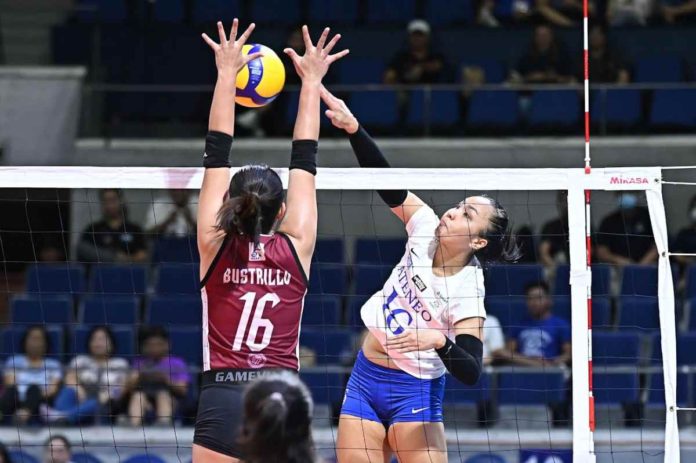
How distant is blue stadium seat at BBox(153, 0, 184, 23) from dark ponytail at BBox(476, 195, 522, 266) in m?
9.46

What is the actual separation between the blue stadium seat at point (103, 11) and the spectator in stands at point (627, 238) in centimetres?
653

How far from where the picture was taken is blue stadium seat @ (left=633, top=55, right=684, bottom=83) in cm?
1420

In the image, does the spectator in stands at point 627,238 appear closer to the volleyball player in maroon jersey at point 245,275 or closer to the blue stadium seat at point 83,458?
the blue stadium seat at point 83,458

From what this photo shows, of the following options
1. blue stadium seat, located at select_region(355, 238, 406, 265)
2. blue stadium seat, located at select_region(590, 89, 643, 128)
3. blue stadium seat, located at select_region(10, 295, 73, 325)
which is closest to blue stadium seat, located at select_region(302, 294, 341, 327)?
blue stadium seat, located at select_region(355, 238, 406, 265)

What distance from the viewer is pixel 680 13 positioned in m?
14.9

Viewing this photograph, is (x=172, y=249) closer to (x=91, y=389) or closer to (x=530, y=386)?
(x=91, y=389)

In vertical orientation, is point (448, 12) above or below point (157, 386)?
above

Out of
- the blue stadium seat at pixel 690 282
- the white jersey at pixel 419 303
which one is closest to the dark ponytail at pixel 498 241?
the white jersey at pixel 419 303

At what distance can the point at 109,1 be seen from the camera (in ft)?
50.1

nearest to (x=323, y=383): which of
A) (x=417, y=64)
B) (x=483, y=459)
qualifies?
(x=483, y=459)

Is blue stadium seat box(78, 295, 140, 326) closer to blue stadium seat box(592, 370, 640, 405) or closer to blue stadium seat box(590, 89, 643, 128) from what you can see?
blue stadium seat box(592, 370, 640, 405)

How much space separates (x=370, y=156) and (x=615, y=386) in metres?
5.47

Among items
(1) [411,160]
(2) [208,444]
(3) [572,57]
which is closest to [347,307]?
(1) [411,160]

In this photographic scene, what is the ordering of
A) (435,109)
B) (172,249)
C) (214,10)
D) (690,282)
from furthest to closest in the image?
(214,10)
(435,109)
(172,249)
(690,282)
